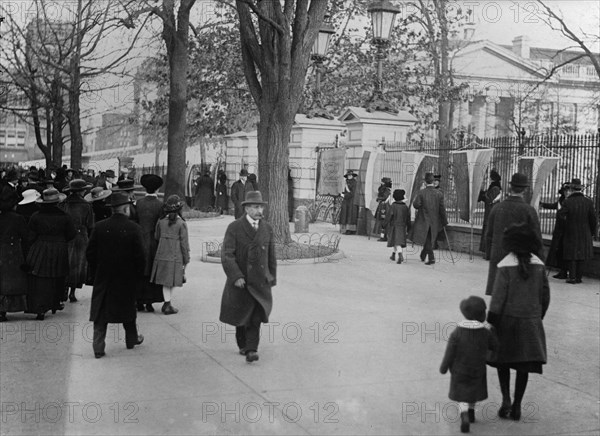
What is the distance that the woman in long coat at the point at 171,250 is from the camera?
10656mm

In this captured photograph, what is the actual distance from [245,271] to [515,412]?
9.64ft

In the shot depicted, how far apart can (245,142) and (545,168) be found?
57.3ft

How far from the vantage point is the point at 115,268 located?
864 cm

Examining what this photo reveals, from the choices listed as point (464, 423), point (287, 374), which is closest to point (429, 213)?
point (287, 374)

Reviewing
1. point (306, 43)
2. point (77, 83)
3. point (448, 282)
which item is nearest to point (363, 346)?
point (448, 282)

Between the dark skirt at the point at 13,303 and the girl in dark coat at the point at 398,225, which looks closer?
the dark skirt at the point at 13,303

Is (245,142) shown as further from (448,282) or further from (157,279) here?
(157,279)

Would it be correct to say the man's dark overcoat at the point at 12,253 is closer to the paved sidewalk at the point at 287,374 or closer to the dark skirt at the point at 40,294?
the dark skirt at the point at 40,294

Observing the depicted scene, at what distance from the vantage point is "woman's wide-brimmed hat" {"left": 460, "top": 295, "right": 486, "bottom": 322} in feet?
20.7

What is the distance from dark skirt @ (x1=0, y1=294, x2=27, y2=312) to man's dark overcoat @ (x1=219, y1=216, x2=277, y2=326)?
3085 millimetres

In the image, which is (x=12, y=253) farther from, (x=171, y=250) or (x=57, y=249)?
(x=171, y=250)

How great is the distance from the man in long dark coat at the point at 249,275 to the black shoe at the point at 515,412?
255cm

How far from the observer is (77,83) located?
29922 mm

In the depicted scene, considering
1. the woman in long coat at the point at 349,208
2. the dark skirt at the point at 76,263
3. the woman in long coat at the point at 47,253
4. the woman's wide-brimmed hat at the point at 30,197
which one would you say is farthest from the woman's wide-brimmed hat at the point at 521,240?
the woman in long coat at the point at 349,208
